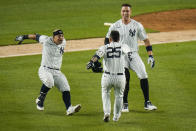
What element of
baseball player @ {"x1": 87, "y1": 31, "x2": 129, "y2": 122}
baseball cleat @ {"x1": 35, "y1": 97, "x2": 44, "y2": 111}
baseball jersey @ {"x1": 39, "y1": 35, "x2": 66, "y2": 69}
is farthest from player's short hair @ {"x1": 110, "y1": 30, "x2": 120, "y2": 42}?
baseball cleat @ {"x1": 35, "y1": 97, "x2": 44, "y2": 111}

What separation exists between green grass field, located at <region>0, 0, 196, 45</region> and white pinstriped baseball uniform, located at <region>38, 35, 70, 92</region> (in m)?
11.2

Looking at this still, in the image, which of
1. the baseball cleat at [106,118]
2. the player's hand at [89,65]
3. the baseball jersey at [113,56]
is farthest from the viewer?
the baseball cleat at [106,118]

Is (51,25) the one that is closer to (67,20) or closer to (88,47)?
(67,20)

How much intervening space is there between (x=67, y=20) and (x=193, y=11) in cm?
668

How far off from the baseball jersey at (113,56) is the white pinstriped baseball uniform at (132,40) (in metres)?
1.33

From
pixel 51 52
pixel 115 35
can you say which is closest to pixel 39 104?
pixel 51 52

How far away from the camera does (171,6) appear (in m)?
31.1

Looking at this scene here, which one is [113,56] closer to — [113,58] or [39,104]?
[113,58]

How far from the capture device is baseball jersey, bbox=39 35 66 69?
12445 mm

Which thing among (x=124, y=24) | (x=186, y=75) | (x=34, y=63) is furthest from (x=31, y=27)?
(x=124, y=24)

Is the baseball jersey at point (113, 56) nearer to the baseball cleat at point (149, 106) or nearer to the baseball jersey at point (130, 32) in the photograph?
the baseball jersey at point (130, 32)

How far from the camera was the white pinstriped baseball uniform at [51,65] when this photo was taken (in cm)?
1242

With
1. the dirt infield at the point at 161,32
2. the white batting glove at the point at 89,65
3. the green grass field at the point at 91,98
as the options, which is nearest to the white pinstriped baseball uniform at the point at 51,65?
the green grass field at the point at 91,98

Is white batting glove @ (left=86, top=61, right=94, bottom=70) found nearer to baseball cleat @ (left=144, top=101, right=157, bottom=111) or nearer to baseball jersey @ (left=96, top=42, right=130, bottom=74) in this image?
baseball jersey @ (left=96, top=42, right=130, bottom=74)
